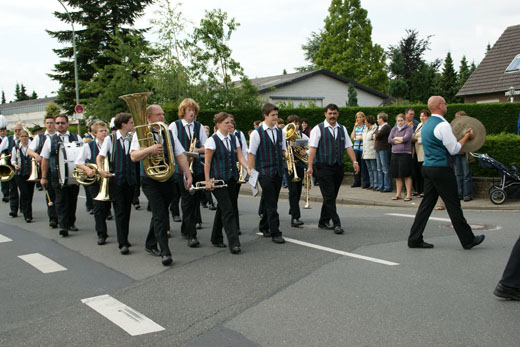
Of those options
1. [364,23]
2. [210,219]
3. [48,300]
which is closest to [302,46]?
[364,23]

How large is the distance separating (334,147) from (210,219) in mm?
3251

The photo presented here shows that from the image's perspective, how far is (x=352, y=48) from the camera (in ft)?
181

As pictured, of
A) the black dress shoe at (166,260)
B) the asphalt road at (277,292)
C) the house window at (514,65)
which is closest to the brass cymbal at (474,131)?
the asphalt road at (277,292)

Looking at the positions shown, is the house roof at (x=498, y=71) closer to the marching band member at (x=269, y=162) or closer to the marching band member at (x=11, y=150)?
the marching band member at (x=269, y=162)

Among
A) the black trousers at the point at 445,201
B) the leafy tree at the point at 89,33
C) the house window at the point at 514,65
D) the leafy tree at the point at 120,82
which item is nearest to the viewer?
the black trousers at the point at 445,201

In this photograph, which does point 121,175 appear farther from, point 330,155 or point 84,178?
point 330,155

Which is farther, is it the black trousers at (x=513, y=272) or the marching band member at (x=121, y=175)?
the marching band member at (x=121, y=175)

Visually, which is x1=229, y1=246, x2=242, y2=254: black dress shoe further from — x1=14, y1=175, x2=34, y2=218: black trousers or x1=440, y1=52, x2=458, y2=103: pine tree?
x1=440, y1=52, x2=458, y2=103: pine tree

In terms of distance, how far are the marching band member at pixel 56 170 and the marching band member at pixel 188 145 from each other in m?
2.26

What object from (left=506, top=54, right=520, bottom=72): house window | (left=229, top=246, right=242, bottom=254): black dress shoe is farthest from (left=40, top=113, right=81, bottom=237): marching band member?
(left=506, top=54, right=520, bottom=72): house window

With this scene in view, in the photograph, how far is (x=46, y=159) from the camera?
9.39 metres

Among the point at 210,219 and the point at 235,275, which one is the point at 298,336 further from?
the point at 210,219

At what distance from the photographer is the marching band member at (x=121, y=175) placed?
24.8 feet

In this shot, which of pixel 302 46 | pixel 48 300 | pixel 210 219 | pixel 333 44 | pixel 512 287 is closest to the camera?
pixel 512 287
